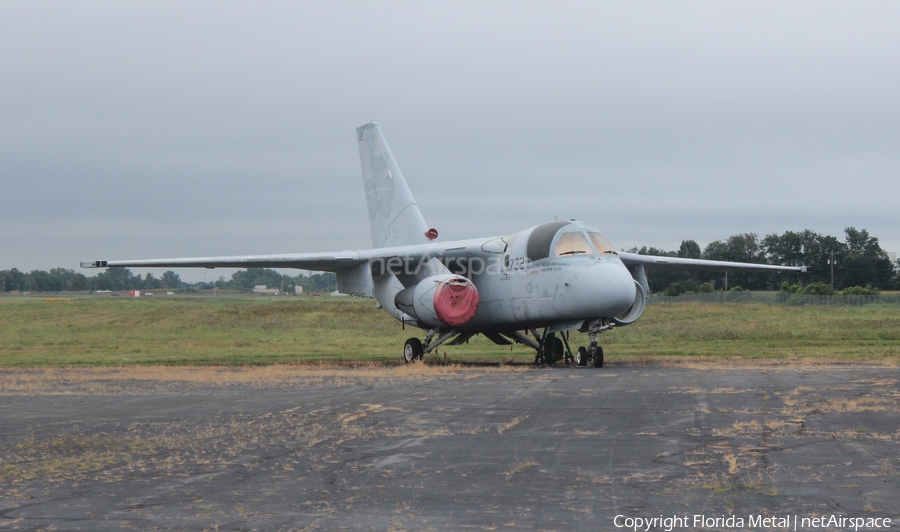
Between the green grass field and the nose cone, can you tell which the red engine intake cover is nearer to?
the green grass field

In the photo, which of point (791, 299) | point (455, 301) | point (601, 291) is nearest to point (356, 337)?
point (455, 301)

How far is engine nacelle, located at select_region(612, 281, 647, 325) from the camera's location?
25.0 metres

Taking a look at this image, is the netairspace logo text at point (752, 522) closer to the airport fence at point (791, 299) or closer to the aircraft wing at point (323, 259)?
the aircraft wing at point (323, 259)

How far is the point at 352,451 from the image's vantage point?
10.4m

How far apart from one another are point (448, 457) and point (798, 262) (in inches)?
3934

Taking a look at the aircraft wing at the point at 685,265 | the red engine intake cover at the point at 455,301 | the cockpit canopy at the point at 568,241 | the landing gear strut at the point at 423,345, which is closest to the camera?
the cockpit canopy at the point at 568,241

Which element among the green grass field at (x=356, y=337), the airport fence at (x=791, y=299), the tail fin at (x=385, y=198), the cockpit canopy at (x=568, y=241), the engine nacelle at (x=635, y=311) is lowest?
the green grass field at (x=356, y=337)

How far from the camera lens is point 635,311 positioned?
84.6 feet

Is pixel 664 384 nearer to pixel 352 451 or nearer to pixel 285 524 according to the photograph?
pixel 352 451

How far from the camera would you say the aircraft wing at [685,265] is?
92.9 feet

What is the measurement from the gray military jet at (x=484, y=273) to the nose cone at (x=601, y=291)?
0.02 meters

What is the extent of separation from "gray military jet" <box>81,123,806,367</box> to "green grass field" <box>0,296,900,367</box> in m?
2.30

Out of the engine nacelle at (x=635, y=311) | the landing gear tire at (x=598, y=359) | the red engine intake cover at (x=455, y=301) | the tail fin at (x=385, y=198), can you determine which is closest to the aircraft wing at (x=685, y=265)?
the engine nacelle at (x=635, y=311)

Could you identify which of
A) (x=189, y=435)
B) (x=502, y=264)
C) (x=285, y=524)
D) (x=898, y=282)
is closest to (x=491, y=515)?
(x=285, y=524)
